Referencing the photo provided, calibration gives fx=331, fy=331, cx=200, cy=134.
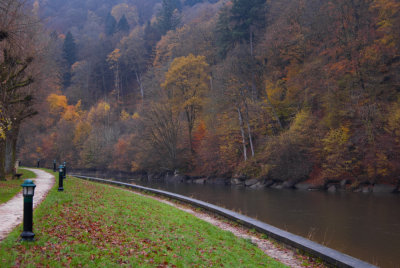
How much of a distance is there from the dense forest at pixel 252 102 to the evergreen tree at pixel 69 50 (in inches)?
790

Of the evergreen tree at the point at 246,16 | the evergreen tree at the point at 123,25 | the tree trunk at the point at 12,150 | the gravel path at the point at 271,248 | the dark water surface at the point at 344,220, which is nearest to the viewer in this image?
the gravel path at the point at 271,248

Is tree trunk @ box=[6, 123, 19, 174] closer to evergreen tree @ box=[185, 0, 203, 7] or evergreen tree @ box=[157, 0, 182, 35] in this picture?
evergreen tree @ box=[157, 0, 182, 35]

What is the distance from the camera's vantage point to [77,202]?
11969mm

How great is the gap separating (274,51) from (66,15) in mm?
80734

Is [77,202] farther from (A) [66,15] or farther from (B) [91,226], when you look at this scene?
(A) [66,15]

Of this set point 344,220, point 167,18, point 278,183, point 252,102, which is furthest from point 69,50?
point 344,220

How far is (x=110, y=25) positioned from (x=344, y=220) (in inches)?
3709

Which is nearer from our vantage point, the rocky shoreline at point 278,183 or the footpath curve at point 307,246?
the footpath curve at point 307,246

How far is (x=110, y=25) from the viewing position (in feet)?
317

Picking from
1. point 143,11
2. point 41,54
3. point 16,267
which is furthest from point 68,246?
point 143,11

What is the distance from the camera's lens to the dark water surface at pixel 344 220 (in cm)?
1129

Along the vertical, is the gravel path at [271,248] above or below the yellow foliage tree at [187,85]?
below

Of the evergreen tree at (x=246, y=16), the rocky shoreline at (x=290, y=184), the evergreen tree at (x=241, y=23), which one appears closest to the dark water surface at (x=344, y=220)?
the rocky shoreline at (x=290, y=184)

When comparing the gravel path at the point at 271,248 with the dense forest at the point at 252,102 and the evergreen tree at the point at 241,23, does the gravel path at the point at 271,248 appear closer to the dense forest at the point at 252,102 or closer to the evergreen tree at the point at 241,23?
the dense forest at the point at 252,102
